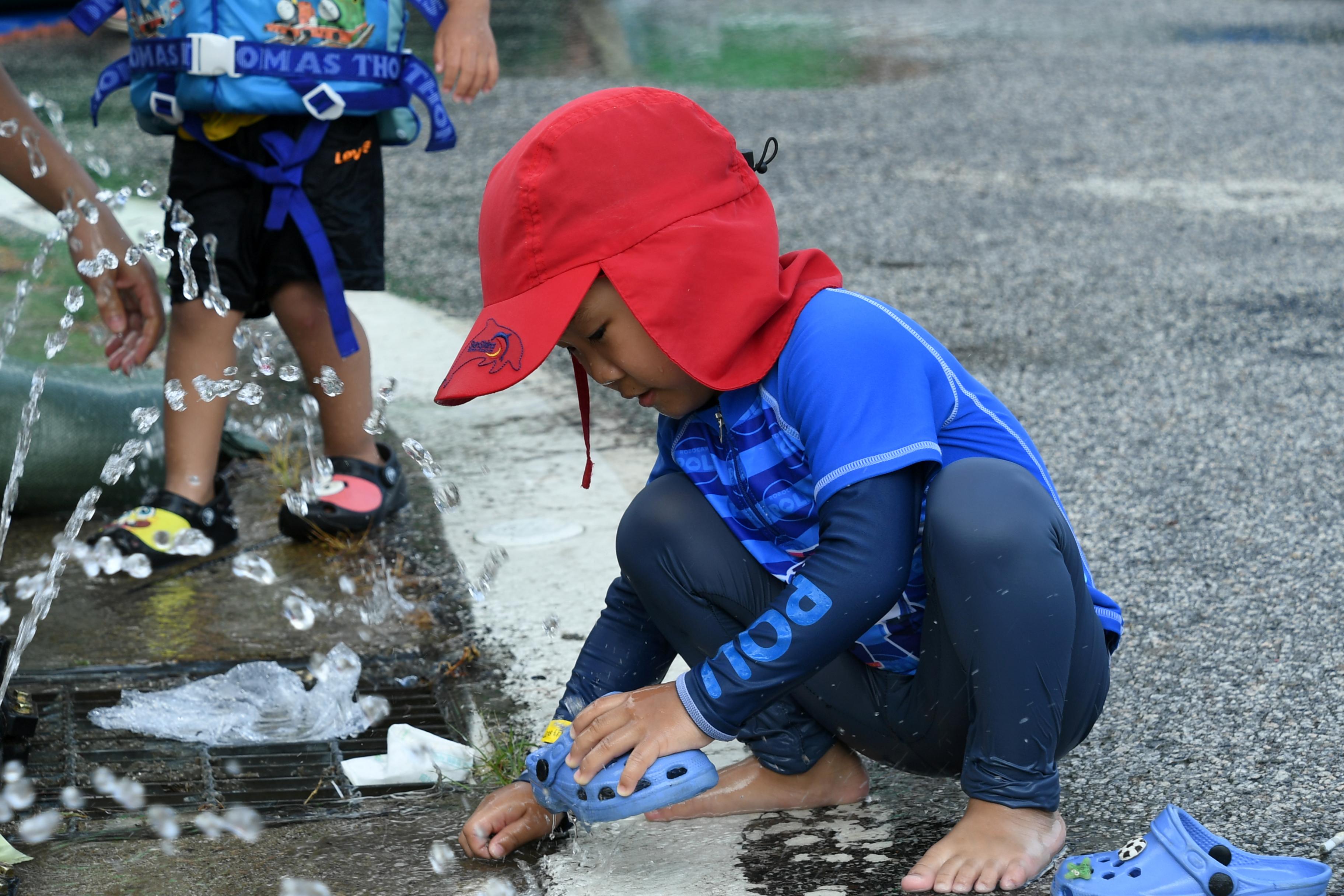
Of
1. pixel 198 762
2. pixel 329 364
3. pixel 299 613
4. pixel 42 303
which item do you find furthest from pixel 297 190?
pixel 42 303

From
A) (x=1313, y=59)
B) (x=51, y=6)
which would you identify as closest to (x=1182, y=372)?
(x=1313, y=59)

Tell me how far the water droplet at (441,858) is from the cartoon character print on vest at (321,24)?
5.09ft

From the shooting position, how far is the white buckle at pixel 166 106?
2711mm

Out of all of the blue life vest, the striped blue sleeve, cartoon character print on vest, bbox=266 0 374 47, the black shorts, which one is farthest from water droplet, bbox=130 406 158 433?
the striped blue sleeve

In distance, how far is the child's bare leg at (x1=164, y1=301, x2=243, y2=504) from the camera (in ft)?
9.06

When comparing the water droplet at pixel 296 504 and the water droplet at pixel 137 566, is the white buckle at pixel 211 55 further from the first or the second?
the water droplet at pixel 137 566

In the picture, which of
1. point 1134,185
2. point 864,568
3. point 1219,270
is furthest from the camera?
point 1134,185

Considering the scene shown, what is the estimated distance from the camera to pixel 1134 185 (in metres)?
5.52

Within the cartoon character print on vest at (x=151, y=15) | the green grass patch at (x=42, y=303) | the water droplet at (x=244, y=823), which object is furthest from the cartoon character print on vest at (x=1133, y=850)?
the green grass patch at (x=42, y=303)

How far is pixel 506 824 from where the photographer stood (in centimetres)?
181

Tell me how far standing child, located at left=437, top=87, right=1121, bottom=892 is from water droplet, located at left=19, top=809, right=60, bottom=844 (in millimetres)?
565

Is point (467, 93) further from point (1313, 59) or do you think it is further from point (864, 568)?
point (1313, 59)

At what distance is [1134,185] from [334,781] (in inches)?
171

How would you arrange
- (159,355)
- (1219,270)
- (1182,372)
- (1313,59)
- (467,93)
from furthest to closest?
(1313,59) < (1219,270) < (159,355) < (1182,372) < (467,93)
